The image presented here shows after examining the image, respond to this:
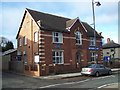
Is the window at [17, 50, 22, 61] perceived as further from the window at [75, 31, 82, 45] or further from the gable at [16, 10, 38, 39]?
the window at [75, 31, 82, 45]

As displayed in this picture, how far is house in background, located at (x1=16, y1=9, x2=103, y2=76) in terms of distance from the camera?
3300 centimetres

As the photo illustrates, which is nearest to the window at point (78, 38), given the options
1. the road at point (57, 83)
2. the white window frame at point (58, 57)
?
the white window frame at point (58, 57)

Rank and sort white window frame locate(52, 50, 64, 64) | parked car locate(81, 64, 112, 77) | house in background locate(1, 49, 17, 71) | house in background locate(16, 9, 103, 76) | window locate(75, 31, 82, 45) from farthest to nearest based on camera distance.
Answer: house in background locate(1, 49, 17, 71), window locate(75, 31, 82, 45), white window frame locate(52, 50, 64, 64), house in background locate(16, 9, 103, 76), parked car locate(81, 64, 112, 77)

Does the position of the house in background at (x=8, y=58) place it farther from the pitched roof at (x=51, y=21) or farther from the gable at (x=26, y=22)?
the pitched roof at (x=51, y=21)

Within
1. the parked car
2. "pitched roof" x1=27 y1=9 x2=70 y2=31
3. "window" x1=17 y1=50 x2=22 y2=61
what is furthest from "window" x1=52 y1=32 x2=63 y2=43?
the parked car

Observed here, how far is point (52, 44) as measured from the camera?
34.2 meters

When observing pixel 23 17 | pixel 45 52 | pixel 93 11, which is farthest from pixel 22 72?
pixel 93 11

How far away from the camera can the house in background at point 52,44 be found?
33.0m

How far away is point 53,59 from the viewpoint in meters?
34.3

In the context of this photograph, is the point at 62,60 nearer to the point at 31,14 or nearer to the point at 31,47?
the point at 31,47

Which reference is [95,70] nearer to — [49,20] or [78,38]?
[78,38]

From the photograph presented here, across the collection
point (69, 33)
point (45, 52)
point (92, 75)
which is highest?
point (69, 33)

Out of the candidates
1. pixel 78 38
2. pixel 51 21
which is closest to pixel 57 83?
pixel 51 21

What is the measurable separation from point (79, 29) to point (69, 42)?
10.8 ft
